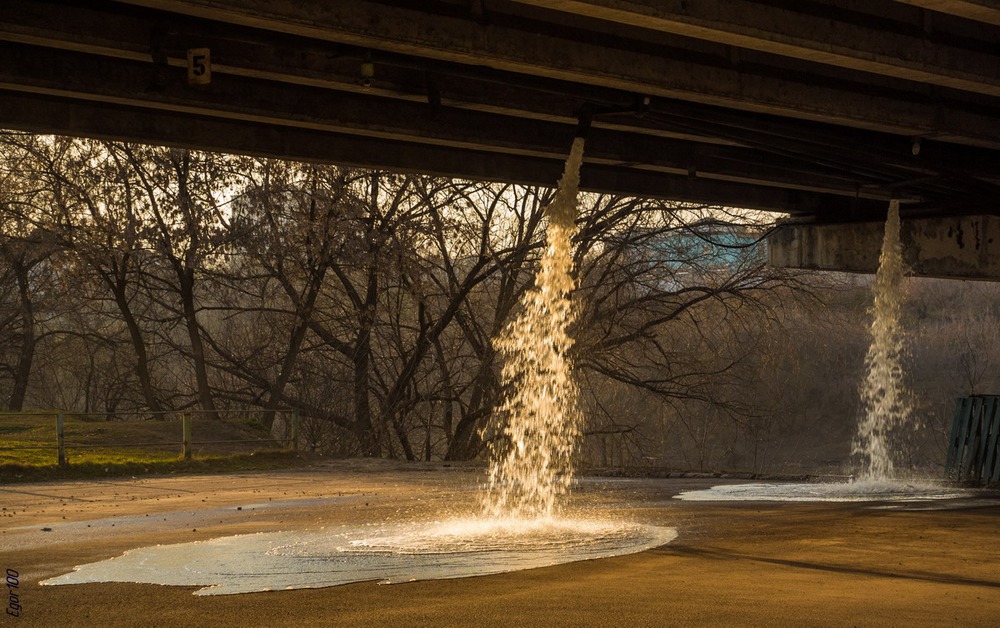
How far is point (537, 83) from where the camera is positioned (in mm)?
12250

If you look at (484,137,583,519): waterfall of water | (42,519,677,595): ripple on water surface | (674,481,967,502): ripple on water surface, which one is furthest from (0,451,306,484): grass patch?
(42,519,677,595): ripple on water surface

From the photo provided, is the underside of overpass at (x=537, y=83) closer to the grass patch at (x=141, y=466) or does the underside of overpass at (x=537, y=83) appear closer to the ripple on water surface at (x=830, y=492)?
the ripple on water surface at (x=830, y=492)

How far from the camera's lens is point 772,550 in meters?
10.2

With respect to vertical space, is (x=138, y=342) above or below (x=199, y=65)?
below

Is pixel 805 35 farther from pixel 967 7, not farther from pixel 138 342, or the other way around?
pixel 138 342

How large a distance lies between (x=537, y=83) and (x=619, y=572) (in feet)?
17.8

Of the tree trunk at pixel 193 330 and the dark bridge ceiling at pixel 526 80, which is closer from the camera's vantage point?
the dark bridge ceiling at pixel 526 80

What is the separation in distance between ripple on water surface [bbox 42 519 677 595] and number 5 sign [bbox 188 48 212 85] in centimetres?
398

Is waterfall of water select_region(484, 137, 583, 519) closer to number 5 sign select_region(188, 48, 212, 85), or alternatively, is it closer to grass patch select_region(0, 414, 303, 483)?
number 5 sign select_region(188, 48, 212, 85)

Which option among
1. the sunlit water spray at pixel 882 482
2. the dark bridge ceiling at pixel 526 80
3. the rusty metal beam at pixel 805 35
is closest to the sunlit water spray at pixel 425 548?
the dark bridge ceiling at pixel 526 80

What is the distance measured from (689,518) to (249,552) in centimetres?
497

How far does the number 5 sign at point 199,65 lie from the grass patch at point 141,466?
36.4ft

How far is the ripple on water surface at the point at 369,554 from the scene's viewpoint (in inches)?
348

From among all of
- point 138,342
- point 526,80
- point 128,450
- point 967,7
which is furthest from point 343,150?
point 138,342
